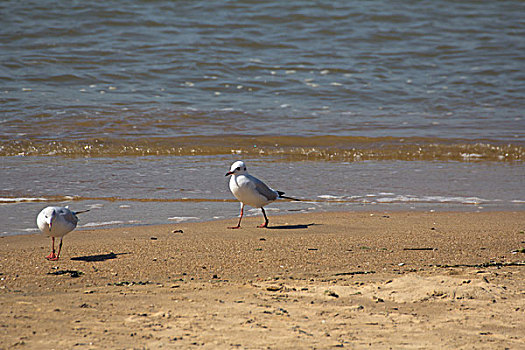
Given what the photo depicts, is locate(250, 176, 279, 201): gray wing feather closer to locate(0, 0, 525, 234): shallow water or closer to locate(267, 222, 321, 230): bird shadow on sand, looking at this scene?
locate(267, 222, 321, 230): bird shadow on sand

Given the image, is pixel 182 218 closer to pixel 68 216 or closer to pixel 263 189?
pixel 263 189

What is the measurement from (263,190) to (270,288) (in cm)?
239

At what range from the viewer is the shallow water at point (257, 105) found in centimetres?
755

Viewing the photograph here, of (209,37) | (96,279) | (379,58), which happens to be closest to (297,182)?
(96,279)

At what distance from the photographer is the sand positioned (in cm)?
296

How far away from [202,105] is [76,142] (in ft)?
13.0

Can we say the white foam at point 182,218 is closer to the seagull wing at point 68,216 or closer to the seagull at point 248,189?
the seagull at point 248,189

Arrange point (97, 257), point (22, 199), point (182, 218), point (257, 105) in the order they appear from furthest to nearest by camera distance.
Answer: point (257, 105) < point (22, 199) < point (182, 218) < point (97, 257)

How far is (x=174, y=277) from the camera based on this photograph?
4.10 meters

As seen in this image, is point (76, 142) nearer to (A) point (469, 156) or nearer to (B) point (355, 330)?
(A) point (469, 156)

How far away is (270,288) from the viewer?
3723 millimetres

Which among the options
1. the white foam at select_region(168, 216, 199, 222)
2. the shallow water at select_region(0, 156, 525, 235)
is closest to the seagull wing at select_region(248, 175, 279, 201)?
the shallow water at select_region(0, 156, 525, 235)

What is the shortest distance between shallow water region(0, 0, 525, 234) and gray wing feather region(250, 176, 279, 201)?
61cm

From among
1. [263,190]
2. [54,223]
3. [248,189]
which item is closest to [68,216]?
[54,223]
